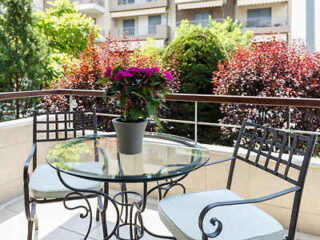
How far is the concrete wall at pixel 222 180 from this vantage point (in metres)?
1.85

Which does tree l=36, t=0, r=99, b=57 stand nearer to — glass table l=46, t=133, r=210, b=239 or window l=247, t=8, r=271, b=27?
window l=247, t=8, r=271, b=27

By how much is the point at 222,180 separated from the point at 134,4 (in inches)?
519

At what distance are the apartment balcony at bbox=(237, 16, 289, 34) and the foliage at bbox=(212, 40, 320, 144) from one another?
881cm

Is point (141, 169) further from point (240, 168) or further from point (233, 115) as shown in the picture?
point (233, 115)

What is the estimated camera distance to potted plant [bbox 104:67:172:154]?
4.48 feet

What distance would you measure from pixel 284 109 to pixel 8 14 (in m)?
6.57

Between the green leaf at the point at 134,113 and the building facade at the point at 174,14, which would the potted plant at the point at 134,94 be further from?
the building facade at the point at 174,14

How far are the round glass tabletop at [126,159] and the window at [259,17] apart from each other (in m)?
12.1

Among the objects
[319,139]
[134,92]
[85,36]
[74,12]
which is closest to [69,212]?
[134,92]

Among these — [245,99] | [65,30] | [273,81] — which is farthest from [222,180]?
[65,30]

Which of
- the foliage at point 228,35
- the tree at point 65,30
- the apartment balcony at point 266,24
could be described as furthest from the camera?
the apartment balcony at point 266,24

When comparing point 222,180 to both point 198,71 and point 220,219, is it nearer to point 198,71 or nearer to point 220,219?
point 220,219

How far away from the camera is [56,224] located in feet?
6.63

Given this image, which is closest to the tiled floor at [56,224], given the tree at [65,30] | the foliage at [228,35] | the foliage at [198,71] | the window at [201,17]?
the foliage at [198,71]
